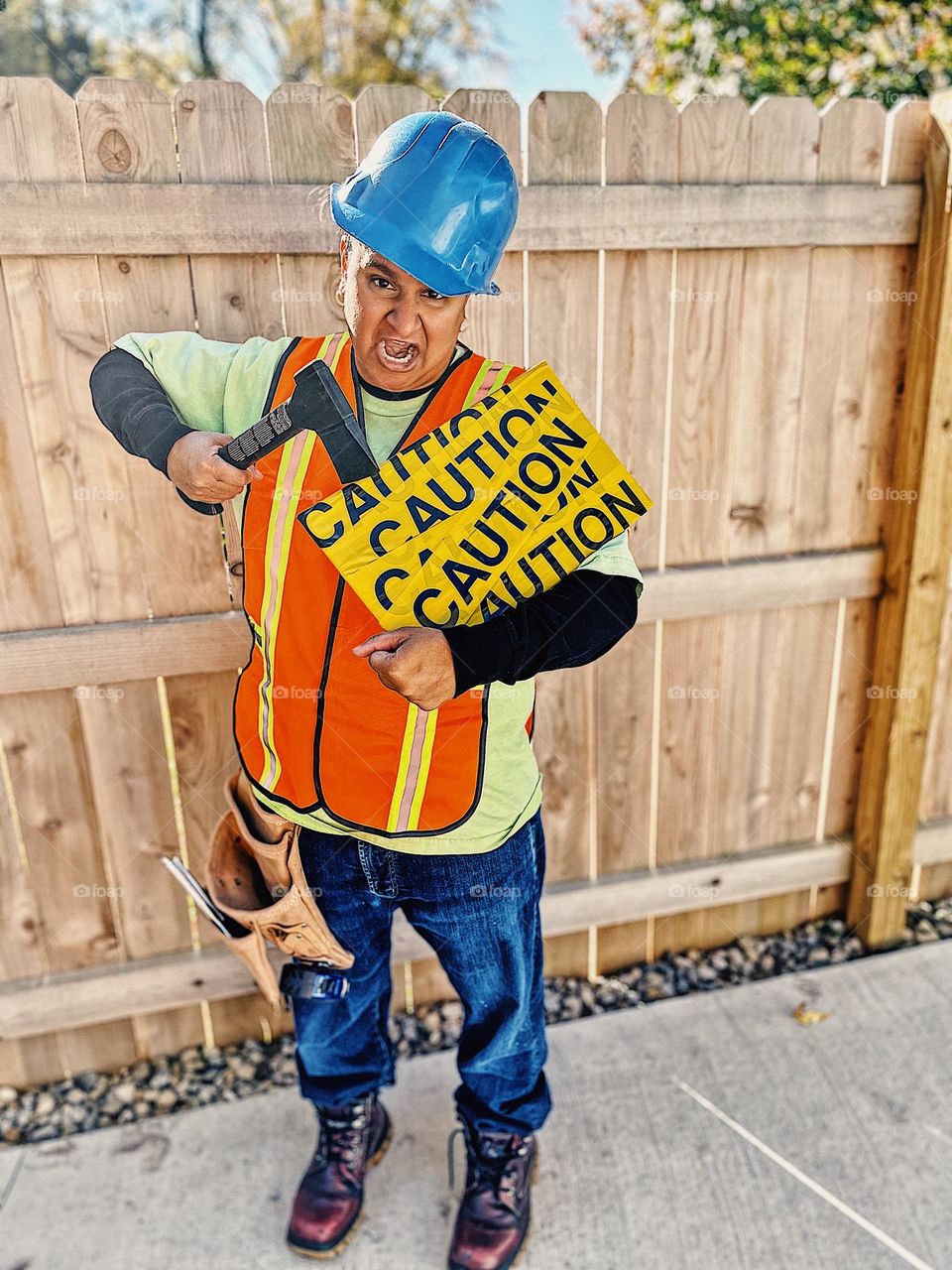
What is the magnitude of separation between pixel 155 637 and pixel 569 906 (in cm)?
145

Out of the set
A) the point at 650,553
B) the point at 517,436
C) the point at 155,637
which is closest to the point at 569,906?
the point at 650,553

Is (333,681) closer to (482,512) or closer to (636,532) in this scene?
(482,512)

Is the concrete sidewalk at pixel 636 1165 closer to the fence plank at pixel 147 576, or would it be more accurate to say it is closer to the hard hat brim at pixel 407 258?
the fence plank at pixel 147 576

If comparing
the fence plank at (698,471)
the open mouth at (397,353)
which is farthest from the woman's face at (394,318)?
the fence plank at (698,471)

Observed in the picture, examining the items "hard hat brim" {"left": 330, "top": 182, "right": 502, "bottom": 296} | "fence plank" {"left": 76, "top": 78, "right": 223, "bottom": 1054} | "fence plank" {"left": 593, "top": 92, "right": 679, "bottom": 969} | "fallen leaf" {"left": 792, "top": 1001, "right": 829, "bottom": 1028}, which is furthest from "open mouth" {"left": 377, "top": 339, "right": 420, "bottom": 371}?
"fallen leaf" {"left": 792, "top": 1001, "right": 829, "bottom": 1028}

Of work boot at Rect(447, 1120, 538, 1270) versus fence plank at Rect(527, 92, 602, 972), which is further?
fence plank at Rect(527, 92, 602, 972)

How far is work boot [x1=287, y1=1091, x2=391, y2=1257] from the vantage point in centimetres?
210

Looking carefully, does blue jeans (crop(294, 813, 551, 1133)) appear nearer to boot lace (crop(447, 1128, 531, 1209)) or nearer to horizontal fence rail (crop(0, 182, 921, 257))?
boot lace (crop(447, 1128, 531, 1209))

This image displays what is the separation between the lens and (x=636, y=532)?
257 cm

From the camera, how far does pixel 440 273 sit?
1.43 meters

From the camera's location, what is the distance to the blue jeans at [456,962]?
6.09 feet

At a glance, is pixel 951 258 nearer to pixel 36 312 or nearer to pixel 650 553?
pixel 650 553

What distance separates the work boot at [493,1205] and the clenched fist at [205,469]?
1517 millimetres

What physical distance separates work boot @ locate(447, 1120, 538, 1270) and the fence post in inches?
60.8
